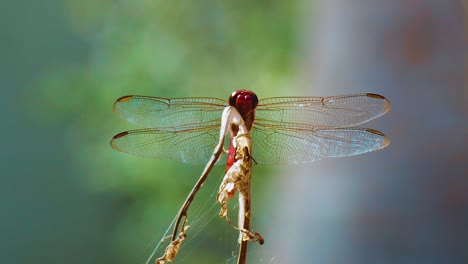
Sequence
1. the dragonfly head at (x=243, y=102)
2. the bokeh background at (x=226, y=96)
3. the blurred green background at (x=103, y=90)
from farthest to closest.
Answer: the blurred green background at (x=103, y=90) → the bokeh background at (x=226, y=96) → the dragonfly head at (x=243, y=102)

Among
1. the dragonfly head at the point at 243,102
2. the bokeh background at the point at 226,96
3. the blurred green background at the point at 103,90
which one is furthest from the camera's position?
the blurred green background at the point at 103,90

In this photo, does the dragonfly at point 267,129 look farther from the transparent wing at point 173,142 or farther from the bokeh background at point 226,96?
the bokeh background at point 226,96

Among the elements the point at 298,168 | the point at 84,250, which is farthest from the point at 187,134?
the point at 84,250

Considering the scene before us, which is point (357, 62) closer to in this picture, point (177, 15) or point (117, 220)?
point (177, 15)

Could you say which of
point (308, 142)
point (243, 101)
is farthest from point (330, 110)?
point (243, 101)

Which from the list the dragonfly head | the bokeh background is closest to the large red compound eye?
the dragonfly head

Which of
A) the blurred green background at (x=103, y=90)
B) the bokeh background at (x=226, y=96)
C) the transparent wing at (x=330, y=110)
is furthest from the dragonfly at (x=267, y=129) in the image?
the blurred green background at (x=103, y=90)

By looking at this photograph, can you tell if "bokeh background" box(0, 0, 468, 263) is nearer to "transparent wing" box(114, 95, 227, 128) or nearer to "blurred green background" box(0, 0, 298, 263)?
"blurred green background" box(0, 0, 298, 263)
